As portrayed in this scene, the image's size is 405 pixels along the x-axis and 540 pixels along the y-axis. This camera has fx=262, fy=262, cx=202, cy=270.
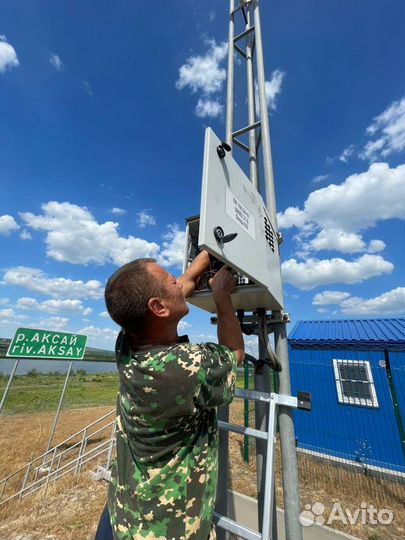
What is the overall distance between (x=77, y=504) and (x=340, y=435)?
20.5 feet

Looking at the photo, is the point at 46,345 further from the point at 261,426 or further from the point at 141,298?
the point at 141,298

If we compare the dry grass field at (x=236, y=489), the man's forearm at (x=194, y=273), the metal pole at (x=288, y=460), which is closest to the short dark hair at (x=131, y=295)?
the man's forearm at (x=194, y=273)

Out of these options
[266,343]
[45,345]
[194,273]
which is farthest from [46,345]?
[266,343]

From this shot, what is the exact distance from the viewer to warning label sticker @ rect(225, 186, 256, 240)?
55.9 inches

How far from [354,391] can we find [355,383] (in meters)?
0.20

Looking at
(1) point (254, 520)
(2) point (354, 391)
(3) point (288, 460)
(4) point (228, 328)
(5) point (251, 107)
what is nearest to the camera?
(4) point (228, 328)

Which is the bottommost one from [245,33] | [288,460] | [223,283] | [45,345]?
[288,460]

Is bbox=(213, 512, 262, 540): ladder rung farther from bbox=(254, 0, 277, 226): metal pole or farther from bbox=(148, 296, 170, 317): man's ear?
bbox=(254, 0, 277, 226): metal pole

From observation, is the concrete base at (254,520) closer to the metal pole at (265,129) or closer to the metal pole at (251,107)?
the metal pole at (265,129)

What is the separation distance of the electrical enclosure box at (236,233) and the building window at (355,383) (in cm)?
657

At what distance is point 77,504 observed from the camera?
488 cm

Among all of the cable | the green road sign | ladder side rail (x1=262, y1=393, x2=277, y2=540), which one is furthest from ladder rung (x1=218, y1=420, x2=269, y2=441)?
the green road sign

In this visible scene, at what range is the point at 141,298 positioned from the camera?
3.99ft

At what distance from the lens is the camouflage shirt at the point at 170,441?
109 cm
